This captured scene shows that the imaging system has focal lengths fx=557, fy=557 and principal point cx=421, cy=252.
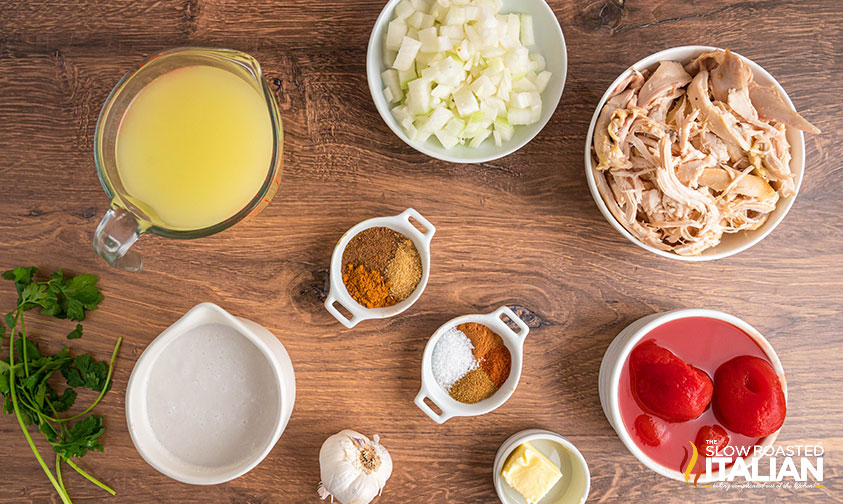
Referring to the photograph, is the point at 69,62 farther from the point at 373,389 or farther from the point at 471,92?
the point at 373,389

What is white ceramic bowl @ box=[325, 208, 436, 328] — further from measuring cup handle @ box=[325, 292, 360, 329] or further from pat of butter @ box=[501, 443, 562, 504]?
pat of butter @ box=[501, 443, 562, 504]

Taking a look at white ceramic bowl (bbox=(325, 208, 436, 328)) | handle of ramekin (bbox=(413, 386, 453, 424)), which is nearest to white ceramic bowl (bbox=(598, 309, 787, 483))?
handle of ramekin (bbox=(413, 386, 453, 424))

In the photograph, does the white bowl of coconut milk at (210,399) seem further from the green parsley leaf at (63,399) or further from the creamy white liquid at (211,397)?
the green parsley leaf at (63,399)

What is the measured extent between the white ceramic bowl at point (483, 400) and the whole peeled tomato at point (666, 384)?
27 centimetres

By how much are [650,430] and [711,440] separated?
0.47 feet

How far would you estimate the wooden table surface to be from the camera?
1406mm

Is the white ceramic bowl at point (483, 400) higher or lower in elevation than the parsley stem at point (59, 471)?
higher

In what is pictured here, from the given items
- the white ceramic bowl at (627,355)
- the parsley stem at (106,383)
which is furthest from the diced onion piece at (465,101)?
the parsley stem at (106,383)

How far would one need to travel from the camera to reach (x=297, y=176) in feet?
4.62

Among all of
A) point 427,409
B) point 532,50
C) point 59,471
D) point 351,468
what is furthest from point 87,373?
point 532,50

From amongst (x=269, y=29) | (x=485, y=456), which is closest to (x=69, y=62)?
(x=269, y=29)

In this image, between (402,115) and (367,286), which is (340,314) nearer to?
(367,286)

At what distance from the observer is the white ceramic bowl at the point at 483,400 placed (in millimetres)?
1322

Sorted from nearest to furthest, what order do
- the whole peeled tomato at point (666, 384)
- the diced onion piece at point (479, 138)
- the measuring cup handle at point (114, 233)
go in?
the measuring cup handle at point (114, 233)
the whole peeled tomato at point (666, 384)
the diced onion piece at point (479, 138)
